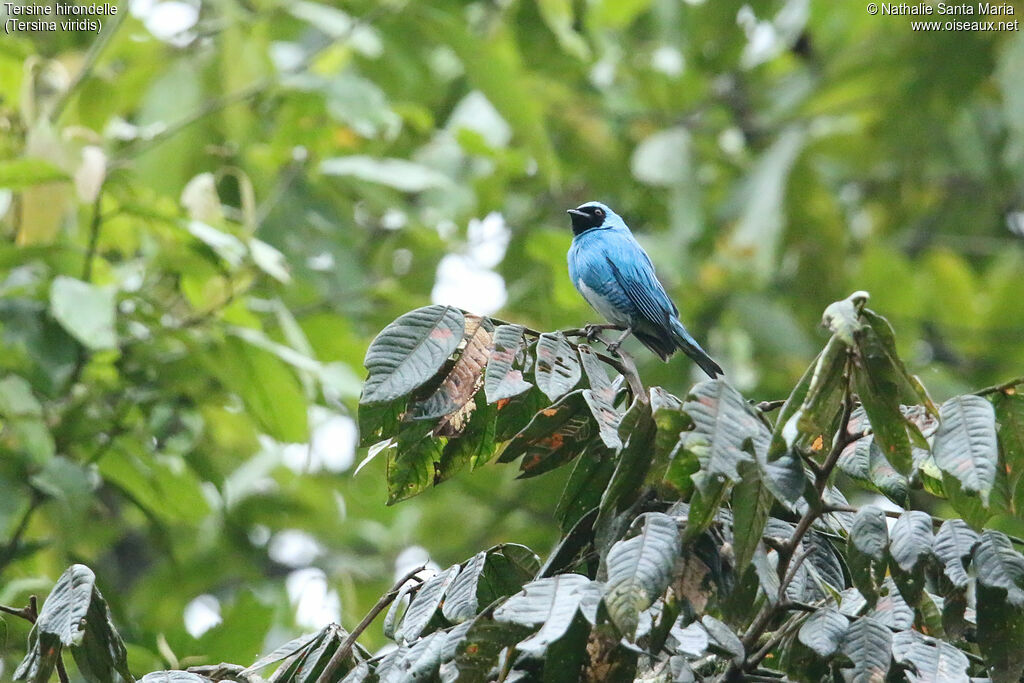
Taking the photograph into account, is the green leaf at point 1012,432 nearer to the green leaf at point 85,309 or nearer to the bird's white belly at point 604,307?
the green leaf at point 85,309

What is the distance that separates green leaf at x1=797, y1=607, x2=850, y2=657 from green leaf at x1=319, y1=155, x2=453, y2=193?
319 centimetres

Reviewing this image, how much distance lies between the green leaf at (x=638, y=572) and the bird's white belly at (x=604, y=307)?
2.97 meters

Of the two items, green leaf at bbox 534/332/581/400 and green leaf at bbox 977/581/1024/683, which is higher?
green leaf at bbox 534/332/581/400

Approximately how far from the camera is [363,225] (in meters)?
6.89

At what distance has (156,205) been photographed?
3955 mm

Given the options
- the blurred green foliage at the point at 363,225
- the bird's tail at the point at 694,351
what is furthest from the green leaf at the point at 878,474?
the bird's tail at the point at 694,351

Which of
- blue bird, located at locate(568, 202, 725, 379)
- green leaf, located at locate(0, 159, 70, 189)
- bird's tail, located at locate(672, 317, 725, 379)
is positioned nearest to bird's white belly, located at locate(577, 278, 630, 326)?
blue bird, located at locate(568, 202, 725, 379)

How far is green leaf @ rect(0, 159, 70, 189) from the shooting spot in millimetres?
3584

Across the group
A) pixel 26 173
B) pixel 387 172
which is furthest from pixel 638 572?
pixel 387 172

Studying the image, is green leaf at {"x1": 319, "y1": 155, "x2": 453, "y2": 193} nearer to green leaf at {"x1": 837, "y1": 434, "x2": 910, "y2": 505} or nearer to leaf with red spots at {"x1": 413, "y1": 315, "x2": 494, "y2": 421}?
leaf with red spots at {"x1": 413, "y1": 315, "x2": 494, "y2": 421}

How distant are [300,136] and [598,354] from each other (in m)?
3.11

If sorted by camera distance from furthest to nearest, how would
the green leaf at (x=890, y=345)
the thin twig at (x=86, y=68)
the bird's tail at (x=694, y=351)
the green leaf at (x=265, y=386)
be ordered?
the thin twig at (x=86, y=68) → the bird's tail at (x=694, y=351) → the green leaf at (x=265, y=386) → the green leaf at (x=890, y=345)

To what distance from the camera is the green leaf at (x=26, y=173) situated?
358cm

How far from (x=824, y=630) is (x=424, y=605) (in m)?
0.71
